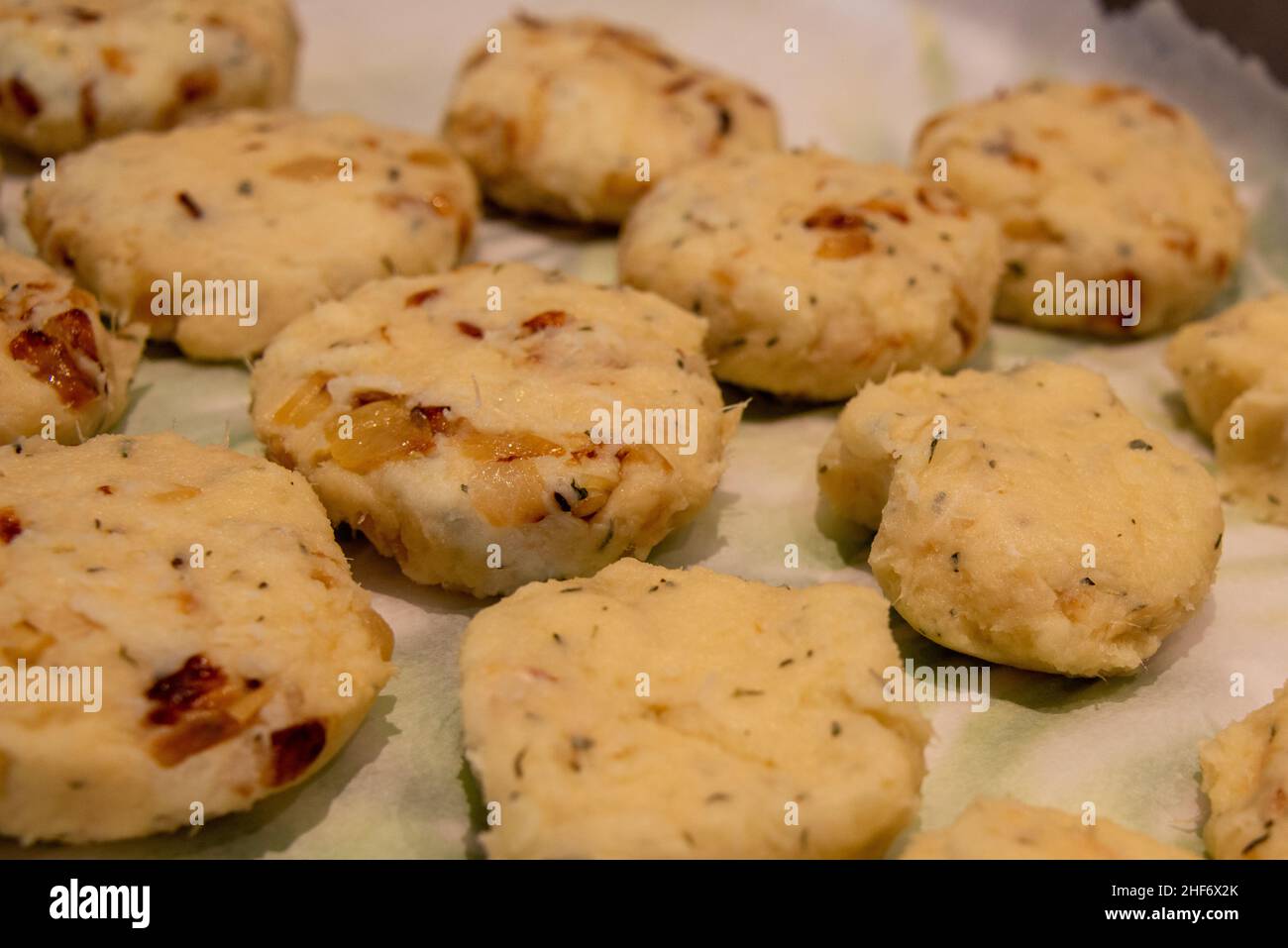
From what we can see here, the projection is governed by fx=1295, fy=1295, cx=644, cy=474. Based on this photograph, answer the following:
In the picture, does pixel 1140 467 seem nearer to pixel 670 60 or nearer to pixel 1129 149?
pixel 1129 149

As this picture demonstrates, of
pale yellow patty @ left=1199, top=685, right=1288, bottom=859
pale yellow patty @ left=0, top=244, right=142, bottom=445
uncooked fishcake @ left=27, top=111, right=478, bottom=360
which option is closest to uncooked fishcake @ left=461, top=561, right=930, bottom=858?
pale yellow patty @ left=1199, top=685, right=1288, bottom=859

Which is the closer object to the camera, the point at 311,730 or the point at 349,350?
the point at 311,730

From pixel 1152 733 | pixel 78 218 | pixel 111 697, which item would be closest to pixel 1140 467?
pixel 1152 733

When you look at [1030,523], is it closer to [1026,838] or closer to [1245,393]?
[1026,838]

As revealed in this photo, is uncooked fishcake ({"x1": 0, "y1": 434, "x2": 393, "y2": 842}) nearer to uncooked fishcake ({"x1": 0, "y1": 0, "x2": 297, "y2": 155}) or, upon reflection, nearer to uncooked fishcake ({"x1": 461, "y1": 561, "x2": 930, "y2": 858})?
uncooked fishcake ({"x1": 461, "y1": 561, "x2": 930, "y2": 858})

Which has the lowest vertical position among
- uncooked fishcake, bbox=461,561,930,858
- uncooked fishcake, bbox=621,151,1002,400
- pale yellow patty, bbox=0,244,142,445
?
uncooked fishcake, bbox=461,561,930,858
